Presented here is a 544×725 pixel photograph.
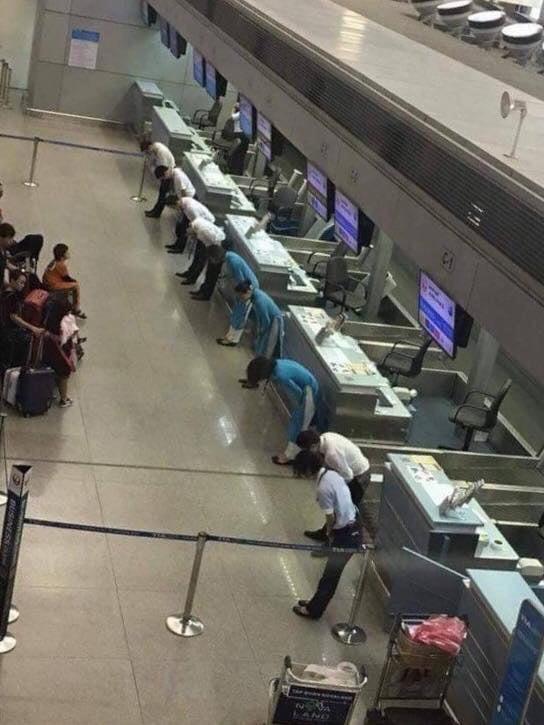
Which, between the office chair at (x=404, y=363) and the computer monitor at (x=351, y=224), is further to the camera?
the office chair at (x=404, y=363)

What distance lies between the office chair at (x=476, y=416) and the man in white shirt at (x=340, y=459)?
2.31m

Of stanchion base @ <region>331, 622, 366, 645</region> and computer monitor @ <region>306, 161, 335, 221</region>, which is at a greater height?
computer monitor @ <region>306, 161, 335, 221</region>

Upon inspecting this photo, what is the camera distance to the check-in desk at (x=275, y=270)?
14.2 metres

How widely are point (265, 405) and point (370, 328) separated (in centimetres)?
250

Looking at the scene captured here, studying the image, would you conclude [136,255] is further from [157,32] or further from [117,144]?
[157,32]

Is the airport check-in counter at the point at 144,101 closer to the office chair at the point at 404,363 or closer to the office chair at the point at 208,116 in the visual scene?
the office chair at the point at 208,116

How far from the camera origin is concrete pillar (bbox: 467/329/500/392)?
41.2 feet

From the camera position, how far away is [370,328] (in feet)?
46.4

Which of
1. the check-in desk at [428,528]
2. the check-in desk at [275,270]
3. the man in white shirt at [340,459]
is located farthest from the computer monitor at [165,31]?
the check-in desk at [428,528]

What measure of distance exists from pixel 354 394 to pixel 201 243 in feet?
15.3

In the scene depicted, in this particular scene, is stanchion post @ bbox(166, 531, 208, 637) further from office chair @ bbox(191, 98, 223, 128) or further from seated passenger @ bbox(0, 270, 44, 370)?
office chair @ bbox(191, 98, 223, 128)

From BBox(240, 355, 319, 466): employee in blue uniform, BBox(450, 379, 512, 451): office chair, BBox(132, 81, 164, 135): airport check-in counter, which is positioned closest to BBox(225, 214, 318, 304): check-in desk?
BBox(240, 355, 319, 466): employee in blue uniform

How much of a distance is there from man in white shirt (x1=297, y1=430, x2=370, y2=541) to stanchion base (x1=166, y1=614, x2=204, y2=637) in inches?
61.5

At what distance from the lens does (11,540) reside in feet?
23.5
